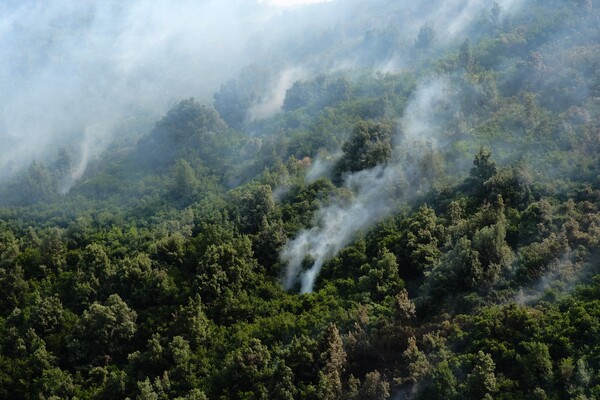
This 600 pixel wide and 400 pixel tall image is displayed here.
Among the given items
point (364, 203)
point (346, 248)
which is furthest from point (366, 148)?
point (346, 248)

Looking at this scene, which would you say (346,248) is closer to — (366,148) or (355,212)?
(355,212)

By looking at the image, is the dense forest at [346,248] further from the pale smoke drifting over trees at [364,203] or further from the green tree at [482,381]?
the pale smoke drifting over trees at [364,203]

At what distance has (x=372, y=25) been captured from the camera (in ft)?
513

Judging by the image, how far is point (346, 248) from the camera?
64.8m

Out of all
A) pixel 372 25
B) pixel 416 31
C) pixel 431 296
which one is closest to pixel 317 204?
pixel 431 296

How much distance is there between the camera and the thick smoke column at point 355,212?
65688 millimetres

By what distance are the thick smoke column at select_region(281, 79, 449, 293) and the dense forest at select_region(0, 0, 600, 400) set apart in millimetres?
228

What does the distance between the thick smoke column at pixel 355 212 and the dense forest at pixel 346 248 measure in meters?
0.23

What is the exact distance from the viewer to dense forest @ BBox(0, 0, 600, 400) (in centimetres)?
4572

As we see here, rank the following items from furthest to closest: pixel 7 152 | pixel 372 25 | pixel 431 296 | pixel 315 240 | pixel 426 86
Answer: pixel 372 25
pixel 7 152
pixel 426 86
pixel 315 240
pixel 431 296

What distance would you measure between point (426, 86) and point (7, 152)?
8254 cm

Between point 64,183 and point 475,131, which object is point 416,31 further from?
point 64,183

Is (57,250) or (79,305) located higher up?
(57,250)

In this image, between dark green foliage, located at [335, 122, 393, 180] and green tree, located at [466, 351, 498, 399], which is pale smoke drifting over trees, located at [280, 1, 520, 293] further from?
green tree, located at [466, 351, 498, 399]
